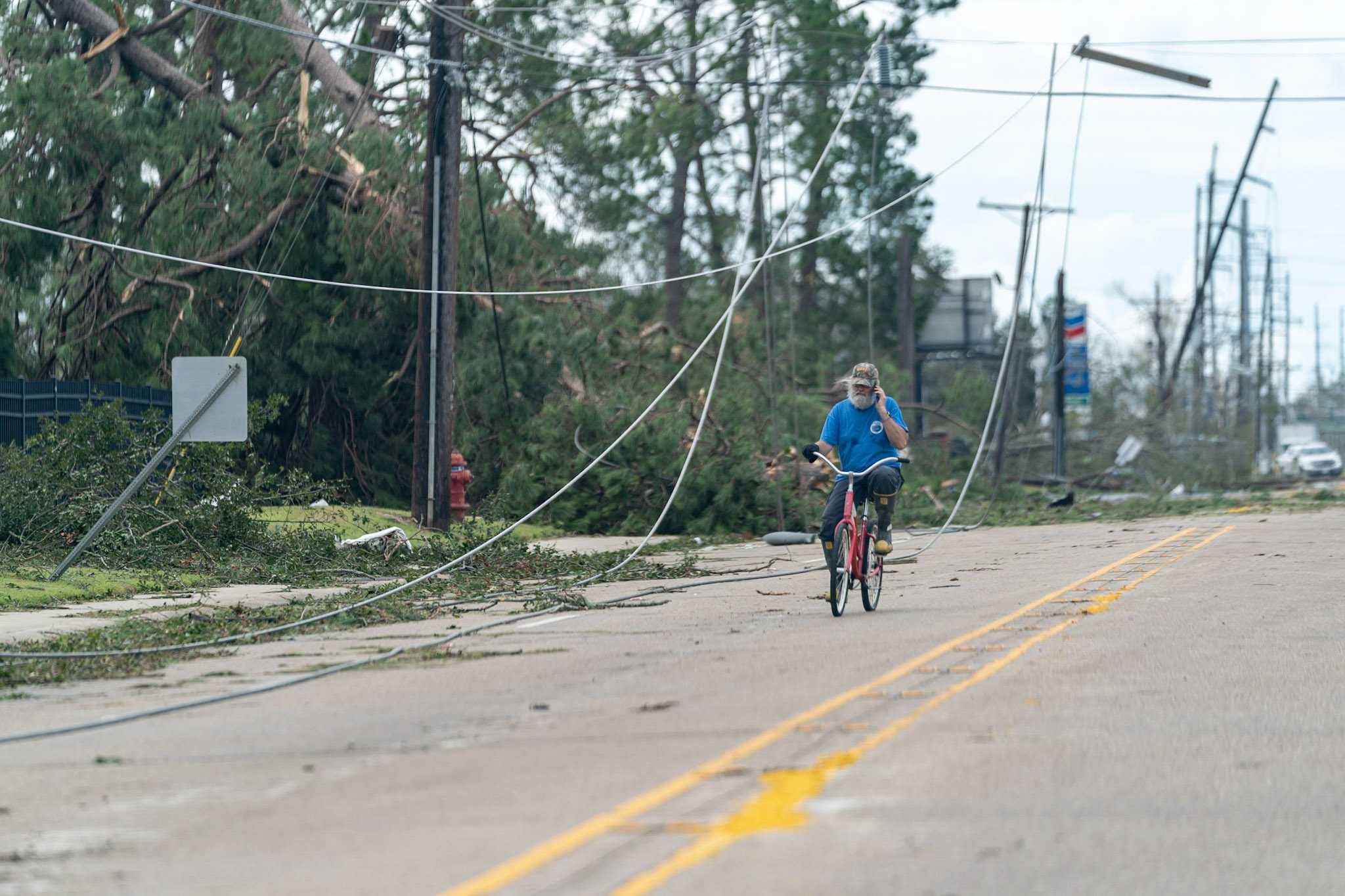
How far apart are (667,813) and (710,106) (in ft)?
138

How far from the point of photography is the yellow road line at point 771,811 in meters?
5.34

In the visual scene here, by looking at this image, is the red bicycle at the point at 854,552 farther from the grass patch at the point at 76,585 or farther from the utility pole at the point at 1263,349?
the utility pole at the point at 1263,349

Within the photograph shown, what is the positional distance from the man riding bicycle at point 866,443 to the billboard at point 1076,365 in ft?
108

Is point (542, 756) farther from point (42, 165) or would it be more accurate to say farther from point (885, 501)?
point (42, 165)

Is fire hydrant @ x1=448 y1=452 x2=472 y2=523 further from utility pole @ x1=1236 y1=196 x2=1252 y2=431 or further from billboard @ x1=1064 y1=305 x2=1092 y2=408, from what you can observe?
utility pole @ x1=1236 y1=196 x2=1252 y2=431

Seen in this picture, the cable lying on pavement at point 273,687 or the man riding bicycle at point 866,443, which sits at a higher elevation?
the man riding bicycle at point 866,443

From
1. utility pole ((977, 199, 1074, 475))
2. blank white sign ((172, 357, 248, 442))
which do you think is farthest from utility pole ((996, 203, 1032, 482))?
blank white sign ((172, 357, 248, 442))

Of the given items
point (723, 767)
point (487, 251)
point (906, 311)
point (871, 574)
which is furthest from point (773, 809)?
point (906, 311)

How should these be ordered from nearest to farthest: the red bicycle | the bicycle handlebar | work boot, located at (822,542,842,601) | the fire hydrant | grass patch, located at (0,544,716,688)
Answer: grass patch, located at (0,544,716,688) → work boot, located at (822,542,842,601) → the red bicycle → the bicycle handlebar → the fire hydrant

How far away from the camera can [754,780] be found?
6734 millimetres

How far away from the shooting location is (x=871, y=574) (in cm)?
1372

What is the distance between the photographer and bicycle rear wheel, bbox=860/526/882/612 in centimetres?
1353

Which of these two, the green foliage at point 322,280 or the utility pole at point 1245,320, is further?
the utility pole at point 1245,320

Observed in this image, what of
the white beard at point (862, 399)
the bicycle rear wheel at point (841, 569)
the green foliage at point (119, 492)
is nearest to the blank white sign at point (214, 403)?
the green foliage at point (119, 492)
